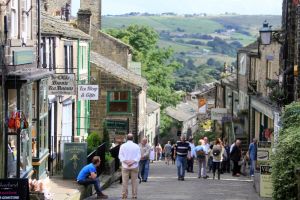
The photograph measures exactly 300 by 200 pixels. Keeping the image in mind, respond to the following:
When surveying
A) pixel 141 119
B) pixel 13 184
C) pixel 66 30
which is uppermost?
pixel 66 30

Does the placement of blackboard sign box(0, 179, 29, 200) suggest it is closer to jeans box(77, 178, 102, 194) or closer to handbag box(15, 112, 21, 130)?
handbag box(15, 112, 21, 130)

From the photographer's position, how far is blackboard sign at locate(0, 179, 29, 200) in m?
15.4

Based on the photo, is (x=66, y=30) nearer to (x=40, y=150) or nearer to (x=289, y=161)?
(x=40, y=150)

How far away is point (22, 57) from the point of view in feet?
63.7

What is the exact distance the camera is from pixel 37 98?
72.1ft

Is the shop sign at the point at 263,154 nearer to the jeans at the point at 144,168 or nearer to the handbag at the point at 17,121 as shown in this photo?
the jeans at the point at 144,168

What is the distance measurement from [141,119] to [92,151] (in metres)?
27.1

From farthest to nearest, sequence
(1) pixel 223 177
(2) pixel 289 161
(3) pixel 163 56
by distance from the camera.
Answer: (3) pixel 163 56
(1) pixel 223 177
(2) pixel 289 161

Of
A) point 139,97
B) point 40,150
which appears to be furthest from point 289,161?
point 139,97

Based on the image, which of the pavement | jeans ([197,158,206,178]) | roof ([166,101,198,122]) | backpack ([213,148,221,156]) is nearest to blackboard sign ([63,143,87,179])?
the pavement

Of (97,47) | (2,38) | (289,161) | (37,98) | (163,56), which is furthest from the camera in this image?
(163,56)

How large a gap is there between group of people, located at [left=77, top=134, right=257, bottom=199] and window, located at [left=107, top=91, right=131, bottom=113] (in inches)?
479

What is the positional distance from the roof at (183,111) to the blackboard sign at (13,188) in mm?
87092

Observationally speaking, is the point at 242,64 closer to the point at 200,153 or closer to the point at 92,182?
the point at 200,153
